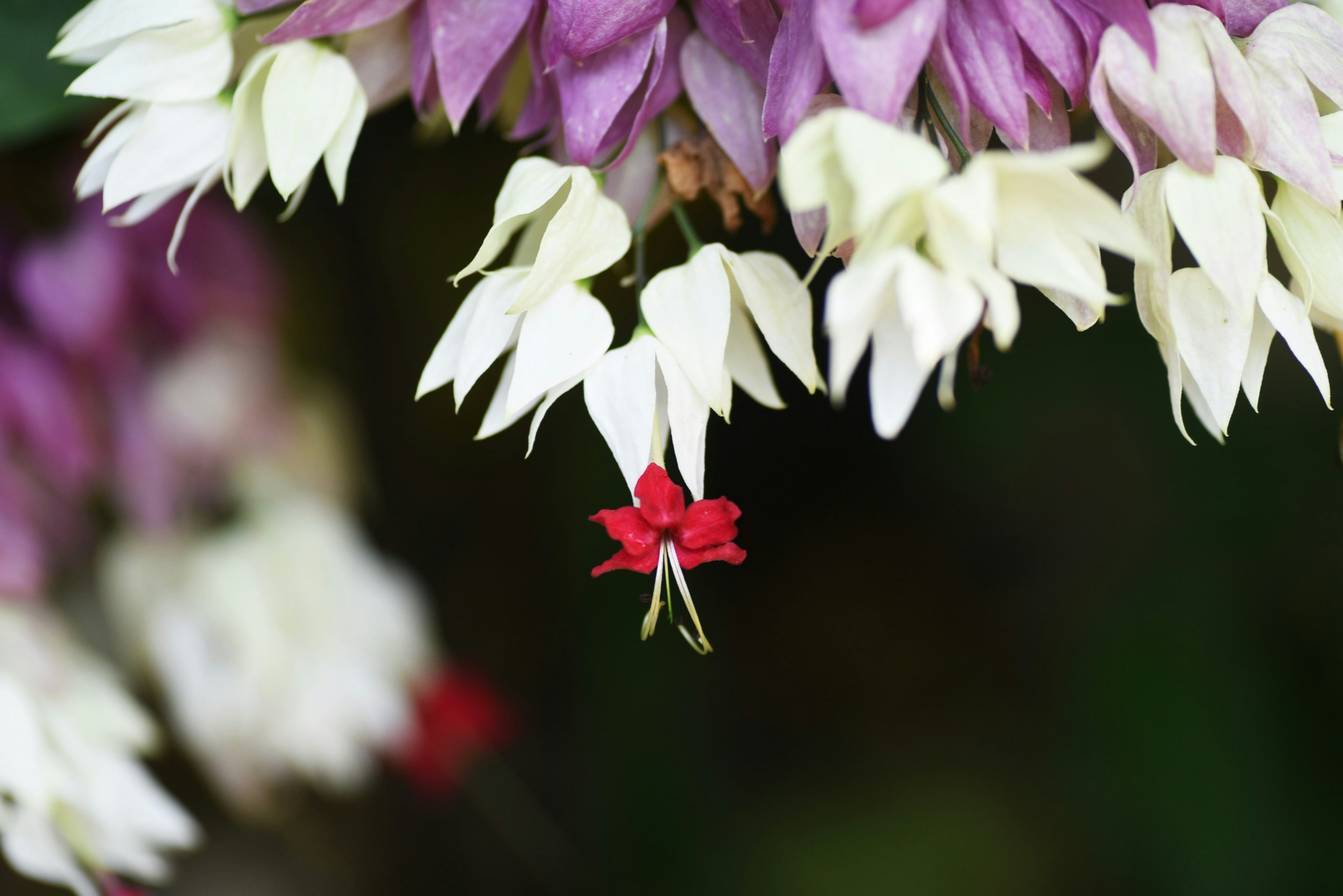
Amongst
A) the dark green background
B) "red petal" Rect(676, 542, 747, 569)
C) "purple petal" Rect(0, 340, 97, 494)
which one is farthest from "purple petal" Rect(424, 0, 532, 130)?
the dark green background

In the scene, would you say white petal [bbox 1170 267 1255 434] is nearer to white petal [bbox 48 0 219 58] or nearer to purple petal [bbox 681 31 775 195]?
purple petal [bbox 681 31 775 195]

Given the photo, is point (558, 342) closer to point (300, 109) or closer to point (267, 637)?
point (300, 109)

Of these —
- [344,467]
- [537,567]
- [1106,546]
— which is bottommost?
[1106,546]

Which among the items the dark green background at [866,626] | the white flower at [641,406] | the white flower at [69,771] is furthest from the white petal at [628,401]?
the dark green background at [866,626]

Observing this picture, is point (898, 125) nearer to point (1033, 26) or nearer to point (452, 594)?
point (1033, 26)

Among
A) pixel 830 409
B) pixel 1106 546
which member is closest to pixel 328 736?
pixel 830 409

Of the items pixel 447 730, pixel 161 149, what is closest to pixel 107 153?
pixel 161 149
